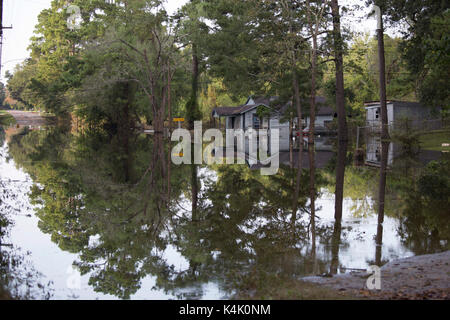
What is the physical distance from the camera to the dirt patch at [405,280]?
605 cm

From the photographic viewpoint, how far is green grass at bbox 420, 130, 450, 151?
1451 inches

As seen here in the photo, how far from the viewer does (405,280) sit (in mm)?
6727

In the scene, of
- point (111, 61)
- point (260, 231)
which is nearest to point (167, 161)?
point (260, 231)

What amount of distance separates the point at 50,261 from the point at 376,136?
40.2 metres

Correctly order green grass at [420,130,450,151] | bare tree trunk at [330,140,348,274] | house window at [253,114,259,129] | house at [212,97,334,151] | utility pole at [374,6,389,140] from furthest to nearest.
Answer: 1. house window at [253,114,259,129]
2. house at [212,97,334,151]
3. green grass at [420,130,450,151]
4. utility pole at [374,6,389,140]
5. bare tree trunk at [330,140,348,274]

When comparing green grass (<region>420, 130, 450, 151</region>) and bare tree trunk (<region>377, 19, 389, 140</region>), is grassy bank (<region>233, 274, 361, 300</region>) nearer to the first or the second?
green grass (<region>420, 130, 450, 151</region>)

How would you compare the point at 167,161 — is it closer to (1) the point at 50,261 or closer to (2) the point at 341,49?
(2) the point at 341,49

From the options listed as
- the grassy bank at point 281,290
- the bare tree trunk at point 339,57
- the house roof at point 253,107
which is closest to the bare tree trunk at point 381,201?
the grassy bank at point 281,290

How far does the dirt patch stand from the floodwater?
0.39 m

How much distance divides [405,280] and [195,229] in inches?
191

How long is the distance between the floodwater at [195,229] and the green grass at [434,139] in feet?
59.8

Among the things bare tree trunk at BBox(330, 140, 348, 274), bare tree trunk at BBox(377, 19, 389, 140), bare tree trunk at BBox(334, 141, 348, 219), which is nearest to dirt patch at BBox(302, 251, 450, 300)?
bare tree trunk at BBox(330, 140, 348, 274)

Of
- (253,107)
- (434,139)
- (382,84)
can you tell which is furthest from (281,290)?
(253,107)

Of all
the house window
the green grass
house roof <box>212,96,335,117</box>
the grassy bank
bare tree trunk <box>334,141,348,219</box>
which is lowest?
the grassy bank
